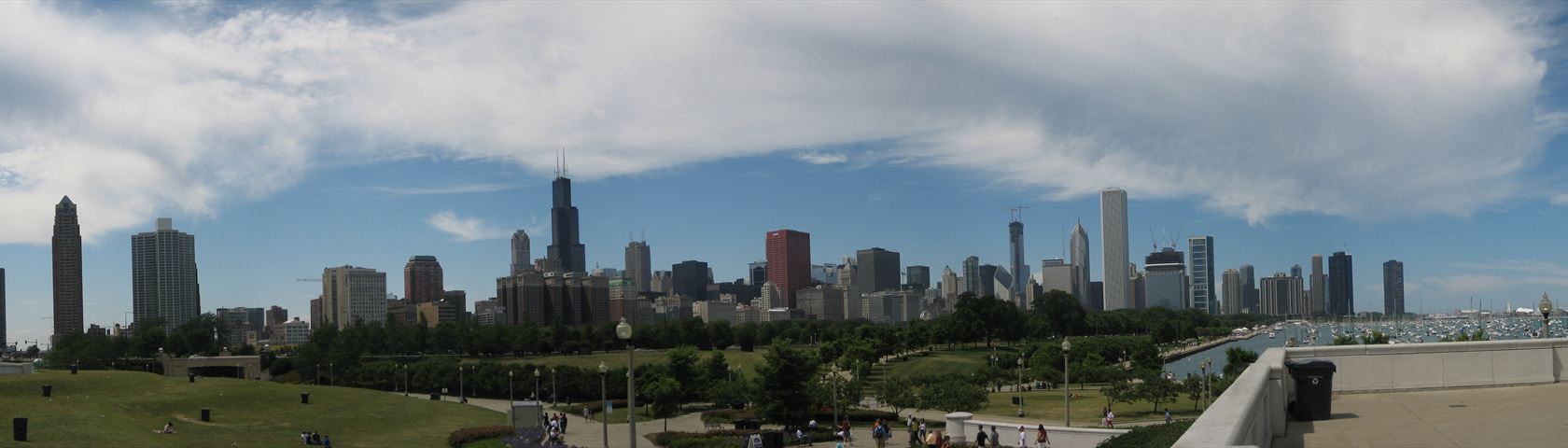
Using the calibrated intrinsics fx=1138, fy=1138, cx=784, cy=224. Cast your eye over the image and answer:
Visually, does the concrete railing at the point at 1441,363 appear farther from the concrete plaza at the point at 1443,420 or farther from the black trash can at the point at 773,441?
the black trash can at the point at 773,441

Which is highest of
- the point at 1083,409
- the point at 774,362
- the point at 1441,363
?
the point at 1441,363

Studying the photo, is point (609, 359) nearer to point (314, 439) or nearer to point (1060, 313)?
point (314, 439)

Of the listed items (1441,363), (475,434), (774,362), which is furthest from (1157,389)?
(1441,363)

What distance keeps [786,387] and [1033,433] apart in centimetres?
1991

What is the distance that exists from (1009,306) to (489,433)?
12156 cm

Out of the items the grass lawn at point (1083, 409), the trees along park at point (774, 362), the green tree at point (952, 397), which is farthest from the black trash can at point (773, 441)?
the grass lawn at point (1083, 409)

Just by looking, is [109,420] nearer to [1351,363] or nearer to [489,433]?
[489,433]

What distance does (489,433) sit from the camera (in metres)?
54.3

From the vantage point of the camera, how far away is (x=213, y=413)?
58312 millimetres

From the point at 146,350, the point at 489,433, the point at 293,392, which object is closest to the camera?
the point at 489,433

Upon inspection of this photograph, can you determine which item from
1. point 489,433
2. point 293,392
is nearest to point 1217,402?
point 489,433

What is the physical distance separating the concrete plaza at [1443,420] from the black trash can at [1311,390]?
0.56 ft

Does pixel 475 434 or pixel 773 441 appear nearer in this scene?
pixel 773 441

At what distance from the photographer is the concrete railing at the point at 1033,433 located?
1439 inches
